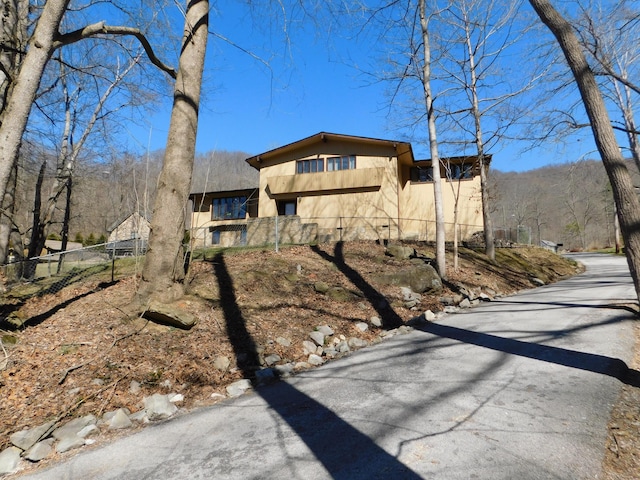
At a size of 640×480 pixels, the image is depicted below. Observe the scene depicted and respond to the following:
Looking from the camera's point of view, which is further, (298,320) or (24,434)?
(298,320)

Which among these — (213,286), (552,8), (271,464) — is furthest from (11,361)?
(552,8)

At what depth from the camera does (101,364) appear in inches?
178

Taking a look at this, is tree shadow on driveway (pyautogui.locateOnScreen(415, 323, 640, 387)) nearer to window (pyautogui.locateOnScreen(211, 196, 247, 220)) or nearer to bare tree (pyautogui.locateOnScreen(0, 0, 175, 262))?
bare tree (pyautogui.locateOnScreen(0, 0, 175, 262))

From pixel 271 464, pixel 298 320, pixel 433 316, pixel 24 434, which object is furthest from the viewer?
pixel 433 316

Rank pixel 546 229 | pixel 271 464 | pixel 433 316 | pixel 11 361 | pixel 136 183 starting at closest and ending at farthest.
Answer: pixel 271 464 < pixel 11 361 < pixel 136 183 < pixel 433 316 < pixel 546 229

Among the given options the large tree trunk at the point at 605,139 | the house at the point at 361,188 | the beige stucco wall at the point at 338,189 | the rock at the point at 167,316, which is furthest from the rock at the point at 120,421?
the beige stucco wall at the point at 338,189

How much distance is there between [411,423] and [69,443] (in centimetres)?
333

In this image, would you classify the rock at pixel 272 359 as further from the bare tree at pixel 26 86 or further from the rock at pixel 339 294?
the bare tree at pixel 26 86

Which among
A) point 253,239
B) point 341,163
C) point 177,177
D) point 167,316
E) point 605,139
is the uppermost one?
point 341,163

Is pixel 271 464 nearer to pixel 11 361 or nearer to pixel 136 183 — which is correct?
pixel 11 361

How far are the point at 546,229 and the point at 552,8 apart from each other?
253 ft

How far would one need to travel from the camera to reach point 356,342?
6.35 meters

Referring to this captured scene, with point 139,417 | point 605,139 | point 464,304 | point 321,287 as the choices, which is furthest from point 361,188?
point 139,417

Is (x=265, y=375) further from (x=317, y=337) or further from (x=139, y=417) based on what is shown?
(x=139, y=417)
